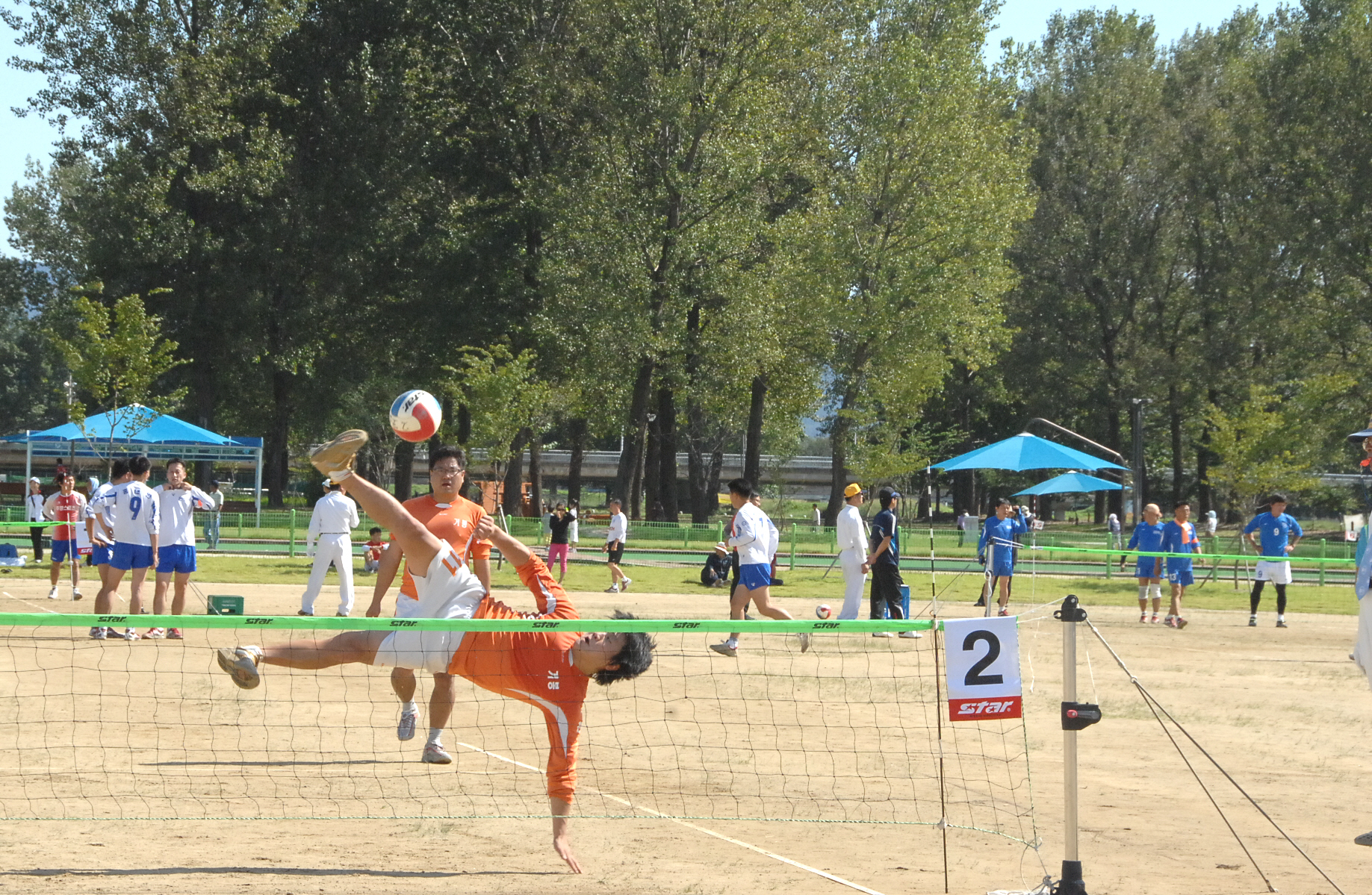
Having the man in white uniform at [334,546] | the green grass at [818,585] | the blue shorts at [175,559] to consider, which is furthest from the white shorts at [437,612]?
the green grass at [818,585]

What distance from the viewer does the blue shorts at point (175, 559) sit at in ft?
44.1

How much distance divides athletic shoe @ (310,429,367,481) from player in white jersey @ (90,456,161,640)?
766 centimetres

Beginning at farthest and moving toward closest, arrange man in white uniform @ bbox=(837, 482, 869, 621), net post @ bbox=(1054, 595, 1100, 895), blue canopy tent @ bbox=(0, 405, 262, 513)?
blue canopy tent @ bbox=(0, 405, 262, 513)
man in white uniform @ bbox=(837, 482, 869, 621)
net post @ bbox=(1054, 595, 1100, 895)

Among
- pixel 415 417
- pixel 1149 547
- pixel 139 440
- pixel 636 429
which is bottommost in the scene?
pixel 1149 547

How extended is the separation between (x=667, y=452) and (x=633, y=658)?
4187 cm

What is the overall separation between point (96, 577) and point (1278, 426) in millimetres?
33445

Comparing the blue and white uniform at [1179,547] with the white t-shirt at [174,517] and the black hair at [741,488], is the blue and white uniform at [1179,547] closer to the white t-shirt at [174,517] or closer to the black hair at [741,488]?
the black hair at [741,488]

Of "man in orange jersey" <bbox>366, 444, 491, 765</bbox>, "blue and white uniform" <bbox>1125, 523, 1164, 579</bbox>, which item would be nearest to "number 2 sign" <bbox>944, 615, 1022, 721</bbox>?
"man in orange jersey" <bbox>366, 444, 491, 765</bbox>

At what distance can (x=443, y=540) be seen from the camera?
715cm

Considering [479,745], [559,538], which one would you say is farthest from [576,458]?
[479,745]

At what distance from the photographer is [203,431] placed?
3641cm

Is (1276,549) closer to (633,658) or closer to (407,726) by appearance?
(407,726)

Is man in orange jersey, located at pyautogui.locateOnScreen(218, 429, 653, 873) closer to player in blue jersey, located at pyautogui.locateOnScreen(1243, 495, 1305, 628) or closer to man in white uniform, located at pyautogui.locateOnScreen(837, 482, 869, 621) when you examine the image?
man in white uniform, located at pyautogui.locateOnScreen(837, 482, 869, 621)

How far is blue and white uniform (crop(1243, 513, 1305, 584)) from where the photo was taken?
18891 millimetres
